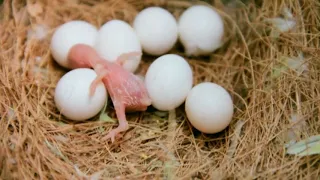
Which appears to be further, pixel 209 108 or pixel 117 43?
pixel 117 43

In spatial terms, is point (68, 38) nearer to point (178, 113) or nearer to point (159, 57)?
point (159, 57)

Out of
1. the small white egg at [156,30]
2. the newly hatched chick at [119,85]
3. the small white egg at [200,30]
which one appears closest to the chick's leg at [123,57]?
the newly hatched chick at [119,85]

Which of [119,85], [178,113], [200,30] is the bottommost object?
[178,113]

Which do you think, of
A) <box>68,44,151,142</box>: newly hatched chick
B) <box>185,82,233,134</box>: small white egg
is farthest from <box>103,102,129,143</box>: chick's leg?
<box>185,82,233,134</box>: small white egg

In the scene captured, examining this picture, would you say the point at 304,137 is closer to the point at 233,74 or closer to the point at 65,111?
the point at 233,74

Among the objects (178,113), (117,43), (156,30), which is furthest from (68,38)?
(178,113)

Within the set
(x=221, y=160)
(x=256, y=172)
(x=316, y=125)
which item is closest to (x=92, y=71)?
(x=221, y=160)

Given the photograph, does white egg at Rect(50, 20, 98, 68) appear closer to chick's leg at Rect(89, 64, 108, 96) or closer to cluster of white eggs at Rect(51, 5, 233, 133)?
cluster of white eggs at Rect(51, 5, 233, 133)

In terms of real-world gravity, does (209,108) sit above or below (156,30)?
below
